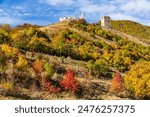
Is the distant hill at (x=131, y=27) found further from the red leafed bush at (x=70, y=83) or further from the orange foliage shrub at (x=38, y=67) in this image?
the red leafed bush at (x=70, y=83)

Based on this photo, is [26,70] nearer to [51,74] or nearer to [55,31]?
[51,74]

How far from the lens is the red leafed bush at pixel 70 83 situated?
132 ft

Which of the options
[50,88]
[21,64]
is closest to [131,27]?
[21,64]

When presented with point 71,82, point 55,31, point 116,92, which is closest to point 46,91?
point 71,82

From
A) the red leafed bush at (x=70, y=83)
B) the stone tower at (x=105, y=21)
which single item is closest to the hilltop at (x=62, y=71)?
the red leafed bush at (x=70, y=83)

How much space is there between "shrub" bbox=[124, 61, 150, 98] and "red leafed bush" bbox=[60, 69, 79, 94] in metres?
5.71

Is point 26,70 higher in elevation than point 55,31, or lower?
lower

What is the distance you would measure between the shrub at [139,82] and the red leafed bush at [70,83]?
5.71 m

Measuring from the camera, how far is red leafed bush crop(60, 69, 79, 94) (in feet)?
132

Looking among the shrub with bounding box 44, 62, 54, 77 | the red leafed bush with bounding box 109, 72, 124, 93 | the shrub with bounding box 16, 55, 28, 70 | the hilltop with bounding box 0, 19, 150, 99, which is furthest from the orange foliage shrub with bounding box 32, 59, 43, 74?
the red leafed bush with bounding box 109, 72, 124, 93

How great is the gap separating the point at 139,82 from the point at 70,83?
7855 mm

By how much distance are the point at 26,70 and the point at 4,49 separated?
14.8ft

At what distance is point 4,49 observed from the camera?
1746 inches

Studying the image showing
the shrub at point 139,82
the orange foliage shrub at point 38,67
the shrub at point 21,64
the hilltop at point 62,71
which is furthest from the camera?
the shrub at point 139,82
